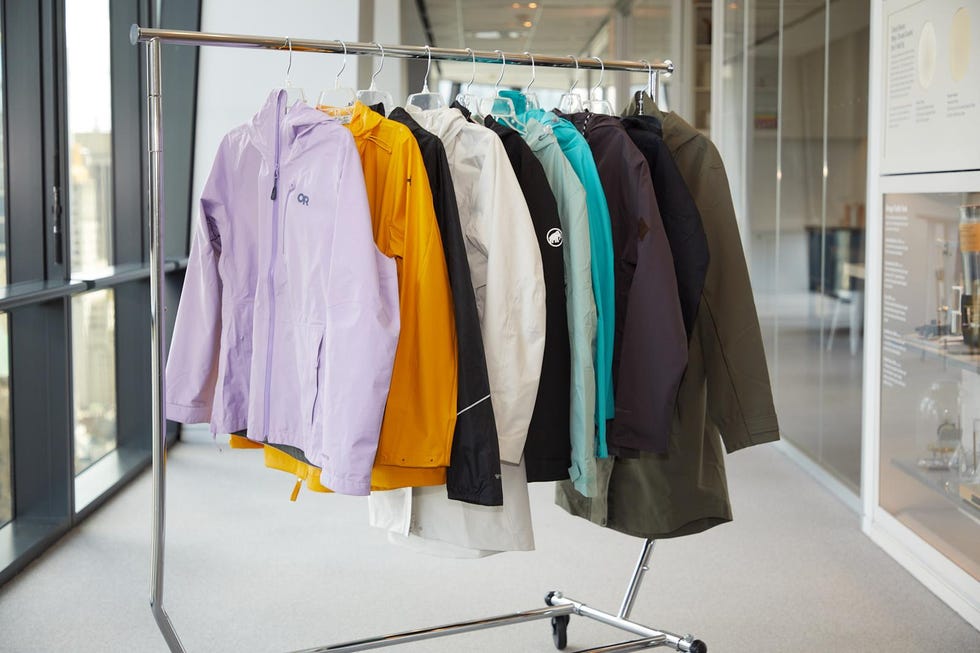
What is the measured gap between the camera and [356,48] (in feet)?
7.07

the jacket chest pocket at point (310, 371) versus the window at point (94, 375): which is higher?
the jacket chest pocket at point (310, 371)

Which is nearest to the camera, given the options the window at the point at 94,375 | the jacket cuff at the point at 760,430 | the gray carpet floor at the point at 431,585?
the jacket cuff at the point at 760,430

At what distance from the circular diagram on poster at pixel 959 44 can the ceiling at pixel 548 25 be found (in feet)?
12.0

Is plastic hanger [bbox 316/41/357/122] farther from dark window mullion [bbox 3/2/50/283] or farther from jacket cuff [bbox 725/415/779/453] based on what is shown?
dark window mullion [bbox 3/2/50/283]

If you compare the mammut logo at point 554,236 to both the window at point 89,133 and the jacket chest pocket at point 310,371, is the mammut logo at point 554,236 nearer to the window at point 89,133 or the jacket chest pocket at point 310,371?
the jacket chest pocket at point 310,371

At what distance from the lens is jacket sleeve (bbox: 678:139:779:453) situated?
2188mm

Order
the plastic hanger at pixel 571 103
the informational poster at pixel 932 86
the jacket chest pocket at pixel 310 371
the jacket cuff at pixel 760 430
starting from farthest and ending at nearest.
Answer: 1. the informational poster at pixel 932 86
2. the plastic hanger at pixel 571 103
3. the jacket cuff at pixel 760 430
4. the jacket chest pocket at pixel 310 371

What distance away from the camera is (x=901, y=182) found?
11.4ft

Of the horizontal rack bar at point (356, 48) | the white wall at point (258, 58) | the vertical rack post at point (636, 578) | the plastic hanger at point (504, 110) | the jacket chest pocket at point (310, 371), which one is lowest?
the vertical rack post at point (636, 578)

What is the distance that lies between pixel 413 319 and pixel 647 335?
19.4 inches

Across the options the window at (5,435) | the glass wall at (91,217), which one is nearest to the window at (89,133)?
the glass wall at (91,217)

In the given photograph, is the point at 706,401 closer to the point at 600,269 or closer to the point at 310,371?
the point at 600,269

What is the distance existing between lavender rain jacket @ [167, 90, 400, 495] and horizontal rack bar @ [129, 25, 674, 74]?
145mm

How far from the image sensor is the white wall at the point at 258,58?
5.10 m
